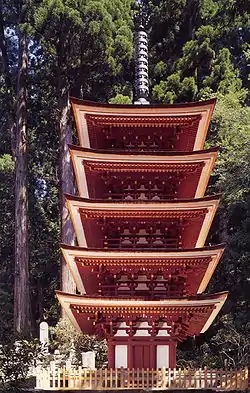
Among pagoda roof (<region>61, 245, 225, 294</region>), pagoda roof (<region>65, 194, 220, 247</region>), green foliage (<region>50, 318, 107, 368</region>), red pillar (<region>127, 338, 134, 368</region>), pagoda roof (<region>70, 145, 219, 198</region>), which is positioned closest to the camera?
pagoda roof (<region>61, 245, 225, 294</region>)

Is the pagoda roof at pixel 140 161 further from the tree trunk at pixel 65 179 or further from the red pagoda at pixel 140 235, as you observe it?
the tree trunk at pixel 65 179

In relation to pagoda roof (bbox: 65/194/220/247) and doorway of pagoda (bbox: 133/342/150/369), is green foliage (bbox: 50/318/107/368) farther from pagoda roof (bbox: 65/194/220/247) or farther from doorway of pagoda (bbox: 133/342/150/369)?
pagoda roof (bbox: 65/194/220/247)

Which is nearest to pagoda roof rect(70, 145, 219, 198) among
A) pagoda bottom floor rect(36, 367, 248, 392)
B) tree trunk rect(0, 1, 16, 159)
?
pagoda bottom floor rect(36, 367, 248, 392)

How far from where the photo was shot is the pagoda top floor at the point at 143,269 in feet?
44.9

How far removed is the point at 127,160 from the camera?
47.9ft

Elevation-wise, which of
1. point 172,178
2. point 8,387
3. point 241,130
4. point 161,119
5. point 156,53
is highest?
point 156,53

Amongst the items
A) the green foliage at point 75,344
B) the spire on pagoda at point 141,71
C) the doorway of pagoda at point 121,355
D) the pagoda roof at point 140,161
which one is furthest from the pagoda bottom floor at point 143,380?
the spire on pagoda at point 141,71

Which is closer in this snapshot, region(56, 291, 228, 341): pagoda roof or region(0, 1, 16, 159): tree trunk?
region(56, 291, 228, 341): pagoda roof

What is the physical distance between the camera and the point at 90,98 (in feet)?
87.8

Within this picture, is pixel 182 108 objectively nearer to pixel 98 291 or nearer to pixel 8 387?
pixel 98 291

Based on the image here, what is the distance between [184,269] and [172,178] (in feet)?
8.60

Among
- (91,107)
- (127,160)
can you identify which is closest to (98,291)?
(127,160)

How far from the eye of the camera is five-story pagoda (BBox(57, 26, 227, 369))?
1372 centimetres

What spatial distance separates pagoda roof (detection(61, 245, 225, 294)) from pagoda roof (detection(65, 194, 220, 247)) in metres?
1.03
